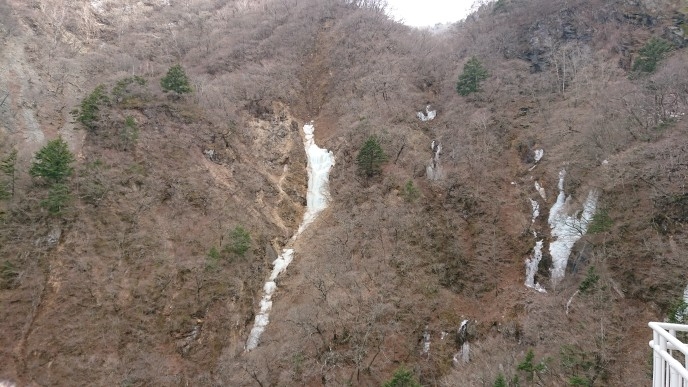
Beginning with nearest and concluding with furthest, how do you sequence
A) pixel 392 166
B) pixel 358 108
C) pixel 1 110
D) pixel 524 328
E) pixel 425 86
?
pixel 524 328 < pixel 1 110 < pixel 392 166 < pixel 358 108 < pixel 425 86

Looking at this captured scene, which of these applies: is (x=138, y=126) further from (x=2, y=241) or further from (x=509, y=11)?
(x=509, y=11)

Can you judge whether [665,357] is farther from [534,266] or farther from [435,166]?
[435,166]

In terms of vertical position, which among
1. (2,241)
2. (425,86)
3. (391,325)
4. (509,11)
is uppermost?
(509,11)

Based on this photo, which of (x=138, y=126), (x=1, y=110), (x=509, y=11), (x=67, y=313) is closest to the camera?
(x=67, y=313)

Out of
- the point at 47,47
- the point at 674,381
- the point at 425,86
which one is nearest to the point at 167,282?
the point at 674,381

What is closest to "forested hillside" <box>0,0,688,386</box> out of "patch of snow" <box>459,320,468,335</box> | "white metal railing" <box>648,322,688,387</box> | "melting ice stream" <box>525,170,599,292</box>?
"patch of snow" <box>459,320,468,335</box>

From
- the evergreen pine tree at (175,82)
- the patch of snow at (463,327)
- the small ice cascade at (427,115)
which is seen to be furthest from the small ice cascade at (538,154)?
the evergreen pine tree at (175,82)

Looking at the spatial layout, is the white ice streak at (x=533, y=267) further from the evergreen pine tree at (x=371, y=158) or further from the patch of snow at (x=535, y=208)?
the evergreen pine tree at (x=371, y=158)

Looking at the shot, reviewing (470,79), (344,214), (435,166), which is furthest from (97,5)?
(435,166)
